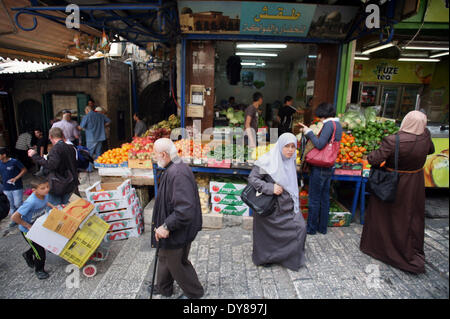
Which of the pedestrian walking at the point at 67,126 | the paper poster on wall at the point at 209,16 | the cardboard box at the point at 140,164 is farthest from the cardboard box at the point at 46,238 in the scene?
the pedestrian walking at the point at 67,126

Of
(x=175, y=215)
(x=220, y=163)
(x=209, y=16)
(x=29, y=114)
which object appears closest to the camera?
(x=175, y=215)

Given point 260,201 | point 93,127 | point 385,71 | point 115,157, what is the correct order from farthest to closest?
point 385,71 < point 93,127 < point 115,157 < point 260,201

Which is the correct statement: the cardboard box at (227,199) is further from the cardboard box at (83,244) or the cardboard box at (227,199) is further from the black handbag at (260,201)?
the cardboard box at (83,244)

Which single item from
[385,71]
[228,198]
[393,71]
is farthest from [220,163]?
[393,71]

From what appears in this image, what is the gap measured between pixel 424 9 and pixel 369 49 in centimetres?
197

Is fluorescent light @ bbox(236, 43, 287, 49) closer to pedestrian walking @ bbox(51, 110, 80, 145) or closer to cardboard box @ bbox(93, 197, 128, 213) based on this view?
pedestrian walking @ bbox(51, 110, 80, 145)

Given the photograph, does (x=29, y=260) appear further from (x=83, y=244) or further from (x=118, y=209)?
(x=118, y=209)

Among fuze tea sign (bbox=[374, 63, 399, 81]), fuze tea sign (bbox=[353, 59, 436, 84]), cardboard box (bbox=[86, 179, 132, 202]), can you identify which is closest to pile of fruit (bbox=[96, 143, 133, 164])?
cardboard box (bbox=[86, 179, 132, 202])

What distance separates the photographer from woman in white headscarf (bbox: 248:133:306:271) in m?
3.16

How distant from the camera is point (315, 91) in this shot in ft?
20.7

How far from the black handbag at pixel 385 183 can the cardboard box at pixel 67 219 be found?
391 centimetres

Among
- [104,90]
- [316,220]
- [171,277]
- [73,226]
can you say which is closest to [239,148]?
[316,220]

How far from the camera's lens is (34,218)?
3.51 metres

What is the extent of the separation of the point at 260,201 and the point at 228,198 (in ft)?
4.93
